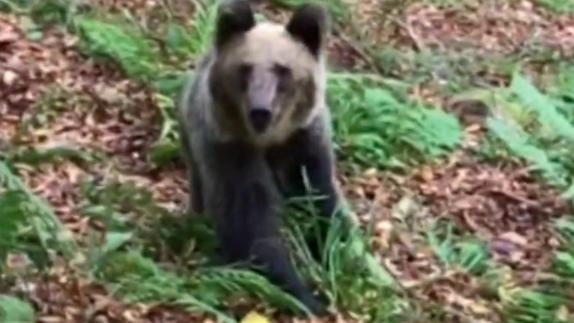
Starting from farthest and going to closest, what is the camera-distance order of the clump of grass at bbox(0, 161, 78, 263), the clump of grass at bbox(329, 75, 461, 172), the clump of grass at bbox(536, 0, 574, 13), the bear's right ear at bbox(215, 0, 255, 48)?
the clump of grass at bbox(536, 0, 574, 13), the clump of grass at bbox(329, 75, 461, 172), the bear's right ear at bbox(215, 0, 255, 48), the clump of grass at bbox(0, 161, 78, 263)

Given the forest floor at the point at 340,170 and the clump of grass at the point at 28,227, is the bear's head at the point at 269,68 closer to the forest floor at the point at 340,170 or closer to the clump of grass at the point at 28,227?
the forest floor at the point at 340,170

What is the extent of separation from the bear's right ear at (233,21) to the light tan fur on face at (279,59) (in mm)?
35

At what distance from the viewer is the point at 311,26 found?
637 cm

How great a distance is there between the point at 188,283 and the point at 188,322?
0.94 ft

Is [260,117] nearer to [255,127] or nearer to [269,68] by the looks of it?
[255,127]

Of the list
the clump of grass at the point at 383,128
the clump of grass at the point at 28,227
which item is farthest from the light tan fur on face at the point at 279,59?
the clump of grass at the point at 383,128

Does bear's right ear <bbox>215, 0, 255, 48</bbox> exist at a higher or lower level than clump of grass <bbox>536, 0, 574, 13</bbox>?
A: higher

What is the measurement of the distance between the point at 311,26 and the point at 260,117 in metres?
0.52

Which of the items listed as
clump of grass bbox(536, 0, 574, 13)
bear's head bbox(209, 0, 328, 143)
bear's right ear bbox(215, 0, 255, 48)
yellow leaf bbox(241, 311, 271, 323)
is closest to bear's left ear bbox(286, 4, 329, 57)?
bear's head bbox(209, 0, 328, 143)

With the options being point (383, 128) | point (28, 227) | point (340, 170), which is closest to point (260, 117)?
point (28, 227)

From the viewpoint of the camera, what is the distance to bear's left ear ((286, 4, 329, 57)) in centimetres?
637

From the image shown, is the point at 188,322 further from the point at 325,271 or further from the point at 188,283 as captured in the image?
the point at 325,271

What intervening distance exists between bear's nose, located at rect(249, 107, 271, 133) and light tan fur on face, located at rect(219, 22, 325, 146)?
0.07 meters

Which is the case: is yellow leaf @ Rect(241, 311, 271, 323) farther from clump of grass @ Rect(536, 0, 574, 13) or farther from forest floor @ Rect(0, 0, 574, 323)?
clump of grass @ Rect(536, 0, 574, 13)
